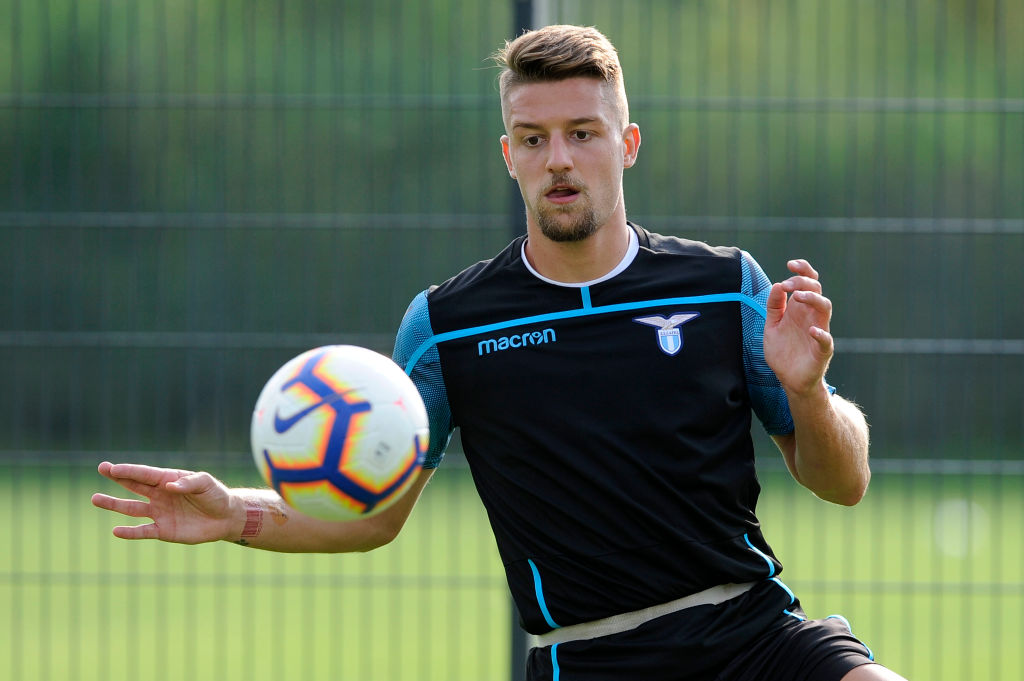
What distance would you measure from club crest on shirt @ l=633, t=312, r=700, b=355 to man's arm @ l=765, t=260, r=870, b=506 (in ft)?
0.83

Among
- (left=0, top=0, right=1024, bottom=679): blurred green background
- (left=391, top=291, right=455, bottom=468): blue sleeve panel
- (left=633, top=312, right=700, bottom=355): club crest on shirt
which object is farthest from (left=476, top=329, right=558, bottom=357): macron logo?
(left=0, top=0, right=1024, bottom=679): blurred green background

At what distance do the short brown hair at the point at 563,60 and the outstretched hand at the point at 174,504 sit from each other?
4.16 ft

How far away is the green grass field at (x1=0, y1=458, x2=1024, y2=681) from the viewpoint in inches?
229

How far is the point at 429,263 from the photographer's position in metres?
5.66

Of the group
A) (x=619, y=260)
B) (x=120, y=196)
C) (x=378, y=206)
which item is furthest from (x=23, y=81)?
(x=619, y=260)

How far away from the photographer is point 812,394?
125 inches

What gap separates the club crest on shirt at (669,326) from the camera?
11.3 ft

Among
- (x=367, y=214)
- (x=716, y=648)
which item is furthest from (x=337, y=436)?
(x=367, y=214)

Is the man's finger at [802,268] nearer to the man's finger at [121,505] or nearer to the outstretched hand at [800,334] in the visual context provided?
the outstretched hand at [800,334]

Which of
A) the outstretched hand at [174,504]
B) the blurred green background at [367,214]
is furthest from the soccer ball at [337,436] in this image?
the blurred green background at [367,214]

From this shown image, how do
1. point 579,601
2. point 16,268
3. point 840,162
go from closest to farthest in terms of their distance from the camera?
point 579,601, point 16,268, point 840,162

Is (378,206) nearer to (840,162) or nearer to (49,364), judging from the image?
(49,364)

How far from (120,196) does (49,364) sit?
77 centimetres

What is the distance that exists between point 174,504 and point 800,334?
1599 millimetres
